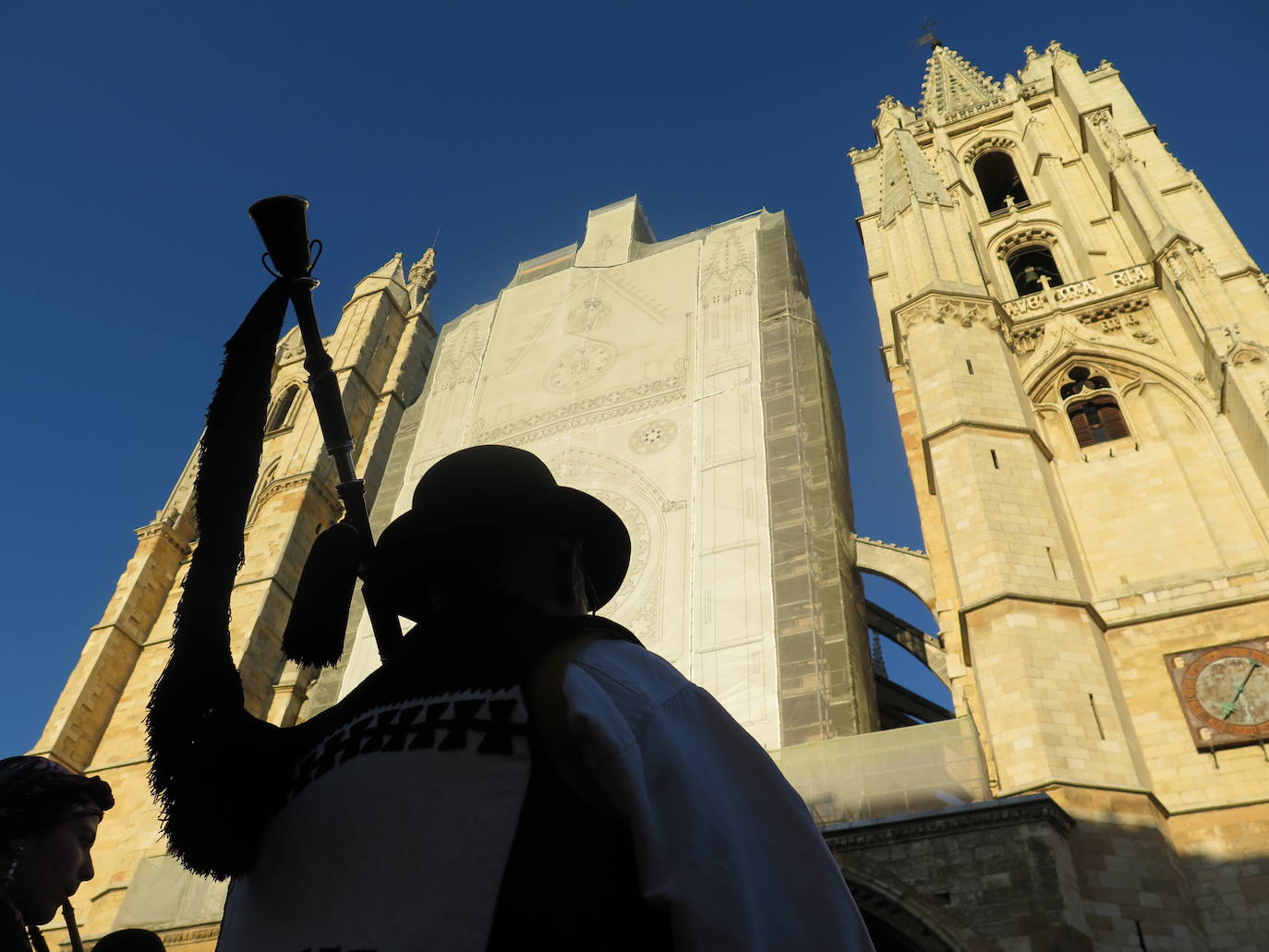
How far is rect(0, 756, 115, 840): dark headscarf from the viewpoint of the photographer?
1962 mm

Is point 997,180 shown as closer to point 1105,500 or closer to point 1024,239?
point 1024,239

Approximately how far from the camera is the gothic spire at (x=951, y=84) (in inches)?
1074

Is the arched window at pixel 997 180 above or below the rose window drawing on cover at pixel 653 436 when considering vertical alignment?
above

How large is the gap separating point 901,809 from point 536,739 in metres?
8.49

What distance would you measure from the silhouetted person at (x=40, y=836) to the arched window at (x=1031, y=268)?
1854 centimetres

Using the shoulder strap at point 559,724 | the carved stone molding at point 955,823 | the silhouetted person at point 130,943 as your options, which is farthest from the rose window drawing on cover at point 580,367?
the shoulder strap at point 559,724

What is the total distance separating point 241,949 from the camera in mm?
1310

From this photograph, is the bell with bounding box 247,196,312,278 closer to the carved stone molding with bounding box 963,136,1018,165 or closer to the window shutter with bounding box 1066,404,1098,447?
the window shutter with bounding box 1066,404,1098,447

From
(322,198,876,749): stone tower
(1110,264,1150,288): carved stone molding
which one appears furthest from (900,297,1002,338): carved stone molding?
(1110,264,1150,288): carved stone molding

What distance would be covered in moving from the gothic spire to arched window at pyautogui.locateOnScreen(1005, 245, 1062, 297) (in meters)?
8.52

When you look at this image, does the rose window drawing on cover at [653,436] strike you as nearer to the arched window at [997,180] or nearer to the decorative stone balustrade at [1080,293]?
the decorative stone balustrade at [1080,293]

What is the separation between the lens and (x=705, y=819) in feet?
3.67

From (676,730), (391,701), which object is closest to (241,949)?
(391,701)

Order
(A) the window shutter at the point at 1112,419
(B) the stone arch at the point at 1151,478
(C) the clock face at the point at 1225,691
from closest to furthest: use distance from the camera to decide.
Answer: (C) the clock face at the point at 1225,691 < (B) the stone arch at the point at 1151,478 < (A) the window shutter at the point at 1112,419
